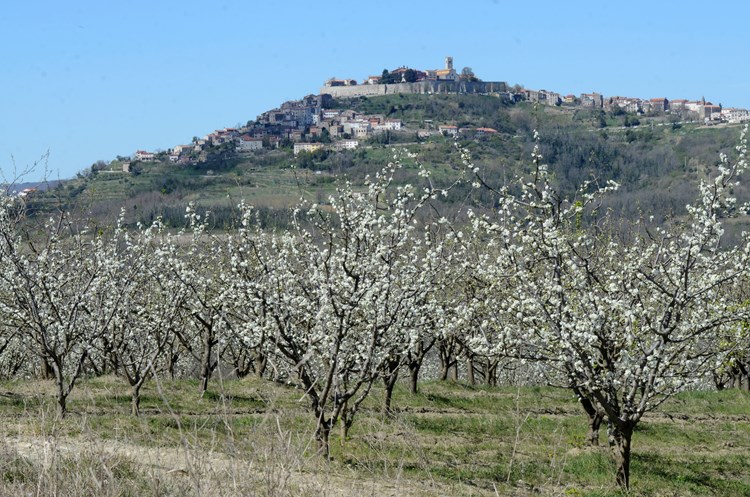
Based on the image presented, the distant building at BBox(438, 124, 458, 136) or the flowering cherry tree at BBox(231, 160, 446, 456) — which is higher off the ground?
the distant building at BBox(438, 124, 458, 136)

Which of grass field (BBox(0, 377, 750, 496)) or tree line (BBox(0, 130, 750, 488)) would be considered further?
tree line (BBox(0, 130, 750, 488))

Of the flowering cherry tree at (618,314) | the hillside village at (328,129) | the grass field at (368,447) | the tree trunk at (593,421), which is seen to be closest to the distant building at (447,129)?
the hillside village at (328,129)

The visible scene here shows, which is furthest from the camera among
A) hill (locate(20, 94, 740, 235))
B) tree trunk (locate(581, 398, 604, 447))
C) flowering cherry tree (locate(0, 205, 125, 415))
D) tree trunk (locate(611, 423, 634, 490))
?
hill (locate(20, 94, 740, 235))

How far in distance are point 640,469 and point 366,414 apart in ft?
19.0

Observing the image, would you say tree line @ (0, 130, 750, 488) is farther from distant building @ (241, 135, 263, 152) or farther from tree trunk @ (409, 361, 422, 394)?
distant building @ (241, 135, 263, 152)

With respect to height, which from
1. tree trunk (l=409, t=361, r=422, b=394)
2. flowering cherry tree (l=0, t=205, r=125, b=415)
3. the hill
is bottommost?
tree trunk (l=409, t=361, r=422, b=394)

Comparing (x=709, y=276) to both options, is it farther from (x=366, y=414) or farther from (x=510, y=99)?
(x=510, y=99)

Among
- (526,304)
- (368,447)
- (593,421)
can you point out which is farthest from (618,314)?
(368,447)

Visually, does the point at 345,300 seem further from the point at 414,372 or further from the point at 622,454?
the point at 414,372

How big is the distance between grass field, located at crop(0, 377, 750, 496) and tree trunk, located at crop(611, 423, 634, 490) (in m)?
0.24

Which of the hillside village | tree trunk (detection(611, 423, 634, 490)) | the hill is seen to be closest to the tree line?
tree trunk (detection(611, 423, 634, 490))

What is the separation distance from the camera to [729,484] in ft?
44.2

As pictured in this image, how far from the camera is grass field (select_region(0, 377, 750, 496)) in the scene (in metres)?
6.87

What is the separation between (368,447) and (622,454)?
359cm
